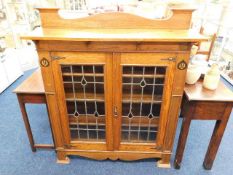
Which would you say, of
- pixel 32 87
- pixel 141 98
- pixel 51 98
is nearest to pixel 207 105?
pixel 141 98

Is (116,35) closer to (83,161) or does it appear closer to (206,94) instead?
(206,94)

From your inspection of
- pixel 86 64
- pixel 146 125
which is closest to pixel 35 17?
pixel 86 64

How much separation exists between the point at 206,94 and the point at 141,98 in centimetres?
47

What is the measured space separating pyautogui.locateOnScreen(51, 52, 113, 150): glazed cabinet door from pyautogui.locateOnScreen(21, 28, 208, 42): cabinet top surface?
13cm

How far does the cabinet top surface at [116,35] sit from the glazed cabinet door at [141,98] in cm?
12

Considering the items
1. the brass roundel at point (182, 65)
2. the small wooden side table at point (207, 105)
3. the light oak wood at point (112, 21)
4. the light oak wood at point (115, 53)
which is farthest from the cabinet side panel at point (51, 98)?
the small wooden side table at point (207, 105)

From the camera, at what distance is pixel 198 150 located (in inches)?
74.7

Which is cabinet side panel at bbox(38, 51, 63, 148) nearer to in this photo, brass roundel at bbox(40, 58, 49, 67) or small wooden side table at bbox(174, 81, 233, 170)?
brass roundel at bbox(40, 58, 49, 67)

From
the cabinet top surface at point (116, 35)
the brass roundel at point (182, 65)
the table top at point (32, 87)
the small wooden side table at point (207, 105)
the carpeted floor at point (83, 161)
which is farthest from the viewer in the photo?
the carpeted floor at point (83, 161)

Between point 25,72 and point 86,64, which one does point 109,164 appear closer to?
point 86,64

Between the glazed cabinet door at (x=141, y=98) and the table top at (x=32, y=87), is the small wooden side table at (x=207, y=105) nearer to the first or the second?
the glazed cabinet door at (x=141, y=98)

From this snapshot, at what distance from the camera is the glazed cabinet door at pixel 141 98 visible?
127 centimetres

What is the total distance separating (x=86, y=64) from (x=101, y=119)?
487 millimetres

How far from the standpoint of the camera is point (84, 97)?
1.46 m
